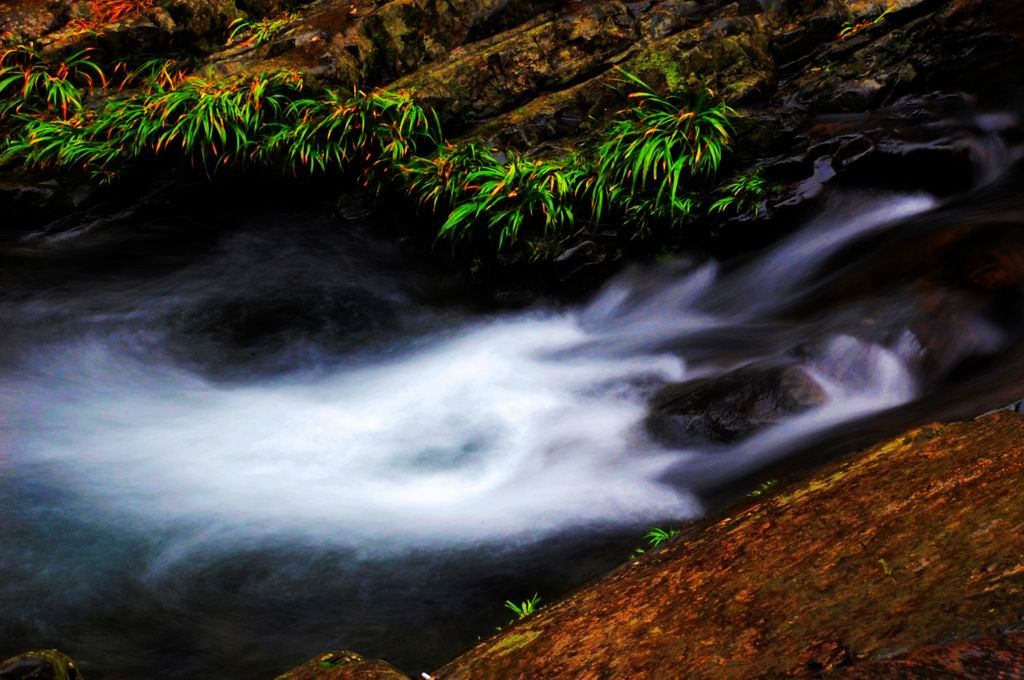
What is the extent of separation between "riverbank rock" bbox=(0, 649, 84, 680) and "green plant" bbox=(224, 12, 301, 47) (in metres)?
5.80

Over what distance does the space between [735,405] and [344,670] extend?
2320 millimetres

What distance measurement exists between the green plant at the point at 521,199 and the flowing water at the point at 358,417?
0.59m

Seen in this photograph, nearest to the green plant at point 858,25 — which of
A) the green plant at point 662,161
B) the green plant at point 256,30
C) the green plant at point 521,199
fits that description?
the green plant at point 662,161

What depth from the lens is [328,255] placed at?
6344mm

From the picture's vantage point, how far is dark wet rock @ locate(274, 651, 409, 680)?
2.13 m

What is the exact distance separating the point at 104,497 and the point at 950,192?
495 centimetres

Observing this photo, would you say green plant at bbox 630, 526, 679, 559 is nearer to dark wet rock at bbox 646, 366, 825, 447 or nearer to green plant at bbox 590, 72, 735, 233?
dark wet rock at bbox 646, 366, 825, 447

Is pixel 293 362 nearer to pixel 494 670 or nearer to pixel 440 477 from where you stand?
pixel 440 477

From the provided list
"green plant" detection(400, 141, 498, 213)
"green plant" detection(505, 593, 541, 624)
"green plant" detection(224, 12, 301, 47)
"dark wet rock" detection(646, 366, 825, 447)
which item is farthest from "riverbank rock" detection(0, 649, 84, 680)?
"green plant" detection(224, 12, 301, 47)

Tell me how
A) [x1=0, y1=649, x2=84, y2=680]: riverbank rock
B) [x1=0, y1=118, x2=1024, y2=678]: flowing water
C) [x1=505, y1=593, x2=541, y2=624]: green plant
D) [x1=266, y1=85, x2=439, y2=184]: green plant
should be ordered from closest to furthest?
[x1=0, y1=649, x2=84, y2=680]: riverbank rock, [x1=505, y1=593, x2=541, y2=624]: green plant, [x1=0, y1=118, x2=1024, y2=678]: flowing water, [x1=266, y1=85, x2=439, y2=184]: green plant

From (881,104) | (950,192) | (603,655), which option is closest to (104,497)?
(603,655)

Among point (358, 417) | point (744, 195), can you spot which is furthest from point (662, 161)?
point (358, 417)

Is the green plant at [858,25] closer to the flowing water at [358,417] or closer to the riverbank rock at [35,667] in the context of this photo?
the flowing water at [358,417]

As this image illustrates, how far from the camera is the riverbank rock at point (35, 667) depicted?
79.3 inches
